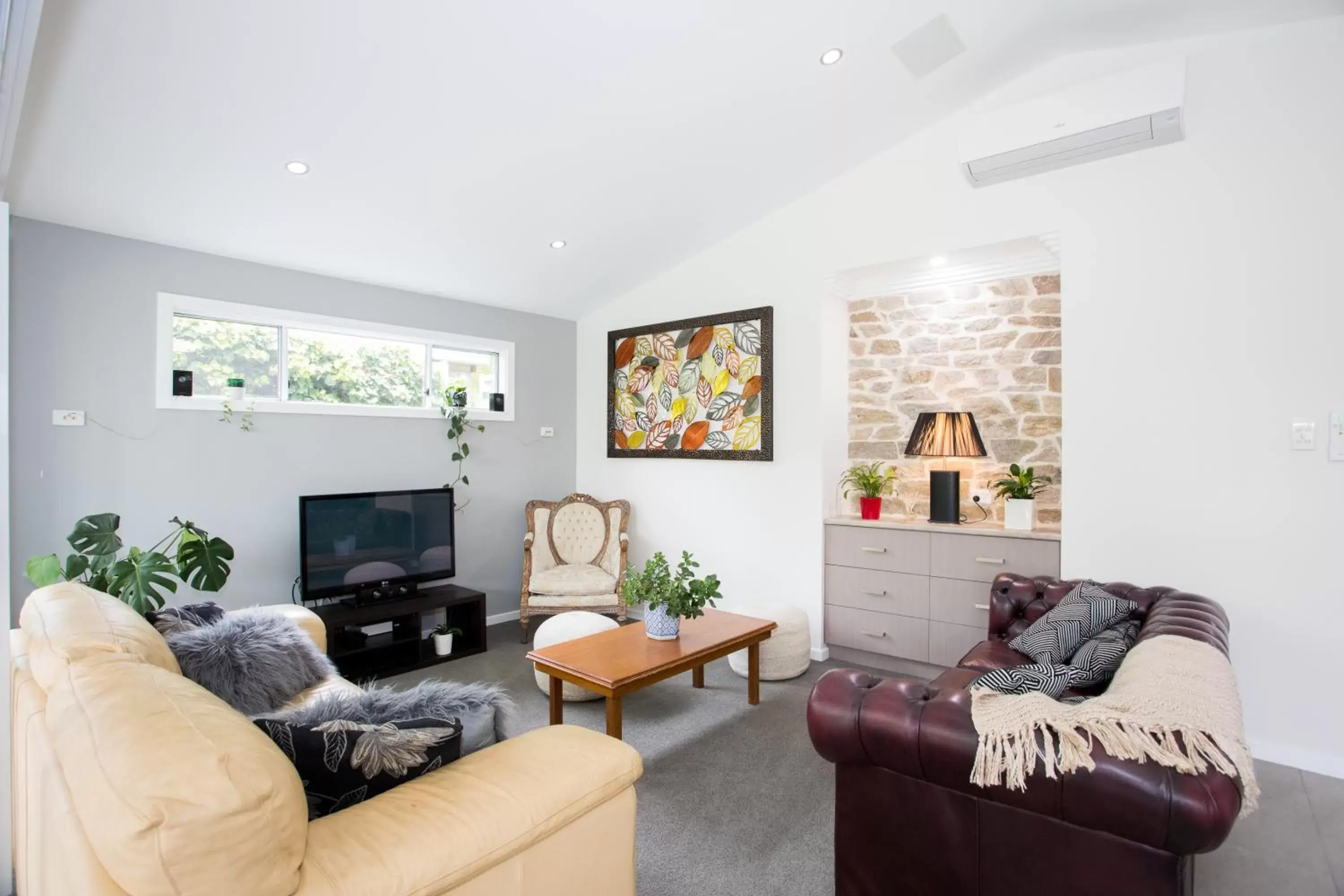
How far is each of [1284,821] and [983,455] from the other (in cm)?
194

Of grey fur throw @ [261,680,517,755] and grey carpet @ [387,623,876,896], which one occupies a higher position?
grey fur throw @ [261,680,517,755]

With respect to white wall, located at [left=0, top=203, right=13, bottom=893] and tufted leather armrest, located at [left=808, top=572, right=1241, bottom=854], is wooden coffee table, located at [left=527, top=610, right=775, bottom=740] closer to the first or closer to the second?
tufted leather armrest, located at [left=808, top=572, right=1241, bottom=854]

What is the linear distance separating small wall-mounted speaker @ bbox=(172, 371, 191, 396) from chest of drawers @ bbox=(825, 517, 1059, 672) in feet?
11.6

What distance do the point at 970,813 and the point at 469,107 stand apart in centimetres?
298

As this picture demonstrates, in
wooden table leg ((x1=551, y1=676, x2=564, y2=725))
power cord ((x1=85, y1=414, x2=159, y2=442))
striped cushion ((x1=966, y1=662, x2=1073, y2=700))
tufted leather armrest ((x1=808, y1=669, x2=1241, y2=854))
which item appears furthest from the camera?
power cord ((x1=85, y1=414, x2=159, y2=442))

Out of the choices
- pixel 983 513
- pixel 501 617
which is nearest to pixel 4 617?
pixel 501 617

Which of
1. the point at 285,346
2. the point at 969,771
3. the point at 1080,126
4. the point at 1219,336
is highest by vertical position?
the point at 1080,126

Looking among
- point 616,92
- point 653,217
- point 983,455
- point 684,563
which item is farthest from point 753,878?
point 653,217

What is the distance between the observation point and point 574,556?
200 inches

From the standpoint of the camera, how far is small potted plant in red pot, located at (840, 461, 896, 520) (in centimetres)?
A: 423

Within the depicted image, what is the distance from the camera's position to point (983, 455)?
3.87 m

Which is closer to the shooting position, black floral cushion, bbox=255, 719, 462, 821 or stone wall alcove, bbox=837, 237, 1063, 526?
black floral cushion, bbox=255, 719, 462, 821

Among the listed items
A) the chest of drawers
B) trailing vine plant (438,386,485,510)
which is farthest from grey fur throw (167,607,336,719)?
the chest of drawers

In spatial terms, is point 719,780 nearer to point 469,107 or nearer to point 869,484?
point 869,484
